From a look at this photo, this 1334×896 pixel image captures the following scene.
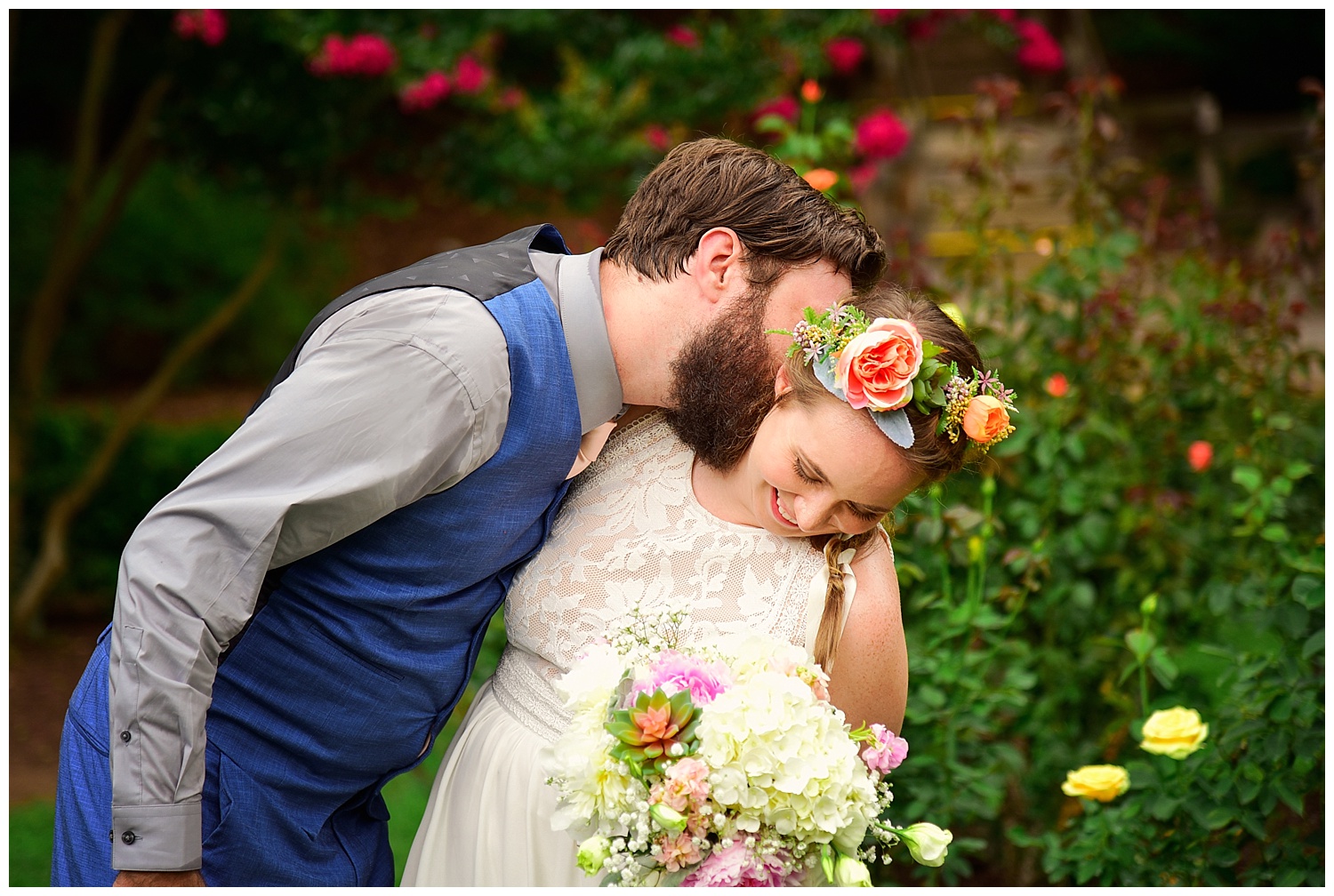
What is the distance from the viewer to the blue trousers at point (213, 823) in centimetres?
199

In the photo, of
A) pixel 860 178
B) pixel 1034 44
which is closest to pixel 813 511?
pixel 860 178

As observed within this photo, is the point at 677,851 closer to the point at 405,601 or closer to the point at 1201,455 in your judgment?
the point at 405,601

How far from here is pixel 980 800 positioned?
2887 millimetres

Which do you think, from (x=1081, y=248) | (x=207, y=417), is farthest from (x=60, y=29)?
(x=1081, y=248)

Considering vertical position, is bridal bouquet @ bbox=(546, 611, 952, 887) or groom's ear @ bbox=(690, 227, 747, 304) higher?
groom's ear @ bbox=(690, 227, 747, 304)


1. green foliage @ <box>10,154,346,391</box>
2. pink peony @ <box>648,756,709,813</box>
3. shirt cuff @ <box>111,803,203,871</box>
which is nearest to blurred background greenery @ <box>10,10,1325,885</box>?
green foliage @ <box>10,154,346,391</box>

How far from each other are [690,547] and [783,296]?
49 centimetres

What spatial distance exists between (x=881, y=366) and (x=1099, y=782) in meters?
1.31

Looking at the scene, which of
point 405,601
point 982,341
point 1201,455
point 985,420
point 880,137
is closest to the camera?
point 985,420

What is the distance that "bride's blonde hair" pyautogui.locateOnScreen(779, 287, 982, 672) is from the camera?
72.8 inches

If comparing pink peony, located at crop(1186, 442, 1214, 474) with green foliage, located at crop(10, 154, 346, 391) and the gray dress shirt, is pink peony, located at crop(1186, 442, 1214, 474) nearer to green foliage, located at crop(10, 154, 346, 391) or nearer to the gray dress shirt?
the gray dress shirt

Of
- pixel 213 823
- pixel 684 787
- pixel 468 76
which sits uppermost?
pixel 468 76

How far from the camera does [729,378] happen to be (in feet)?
6.70

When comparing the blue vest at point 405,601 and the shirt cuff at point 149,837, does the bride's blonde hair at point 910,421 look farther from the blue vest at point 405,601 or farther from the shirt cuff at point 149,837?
the shirt cuff at point 149,837
